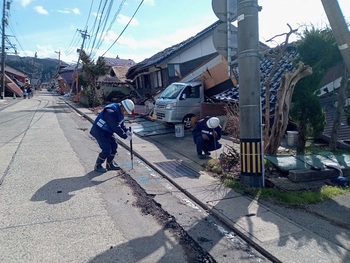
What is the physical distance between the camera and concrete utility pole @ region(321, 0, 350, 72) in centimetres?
351

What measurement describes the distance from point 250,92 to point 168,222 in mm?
2718

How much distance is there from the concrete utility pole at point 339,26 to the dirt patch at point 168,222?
3045mm

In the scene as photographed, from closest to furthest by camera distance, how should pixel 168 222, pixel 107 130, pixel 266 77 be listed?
pixel 168 222 → pixel 107 130 → pixel 266 77

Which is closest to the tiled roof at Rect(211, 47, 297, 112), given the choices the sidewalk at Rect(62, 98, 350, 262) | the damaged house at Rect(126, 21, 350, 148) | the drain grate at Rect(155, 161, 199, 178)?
the damaged house at Rect(126, 21, 350, 148)

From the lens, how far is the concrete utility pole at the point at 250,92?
4746 millimetres

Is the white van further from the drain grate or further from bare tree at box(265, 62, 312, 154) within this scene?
bare tree at box(265, 62, 312, 154)

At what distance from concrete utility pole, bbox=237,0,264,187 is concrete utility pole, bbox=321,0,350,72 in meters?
1.32

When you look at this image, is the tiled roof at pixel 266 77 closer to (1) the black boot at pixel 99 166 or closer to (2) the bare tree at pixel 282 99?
(2) the bare tree at pixel 282 99

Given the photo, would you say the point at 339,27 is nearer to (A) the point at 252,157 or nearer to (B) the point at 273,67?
(A) the point at 252,157

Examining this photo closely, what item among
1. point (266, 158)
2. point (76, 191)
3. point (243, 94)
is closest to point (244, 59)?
point (243, 94)

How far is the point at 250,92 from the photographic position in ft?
15.9

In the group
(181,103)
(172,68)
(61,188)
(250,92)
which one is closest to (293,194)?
(250,92)

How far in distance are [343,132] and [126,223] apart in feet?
26.1

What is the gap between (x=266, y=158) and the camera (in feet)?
19.1
